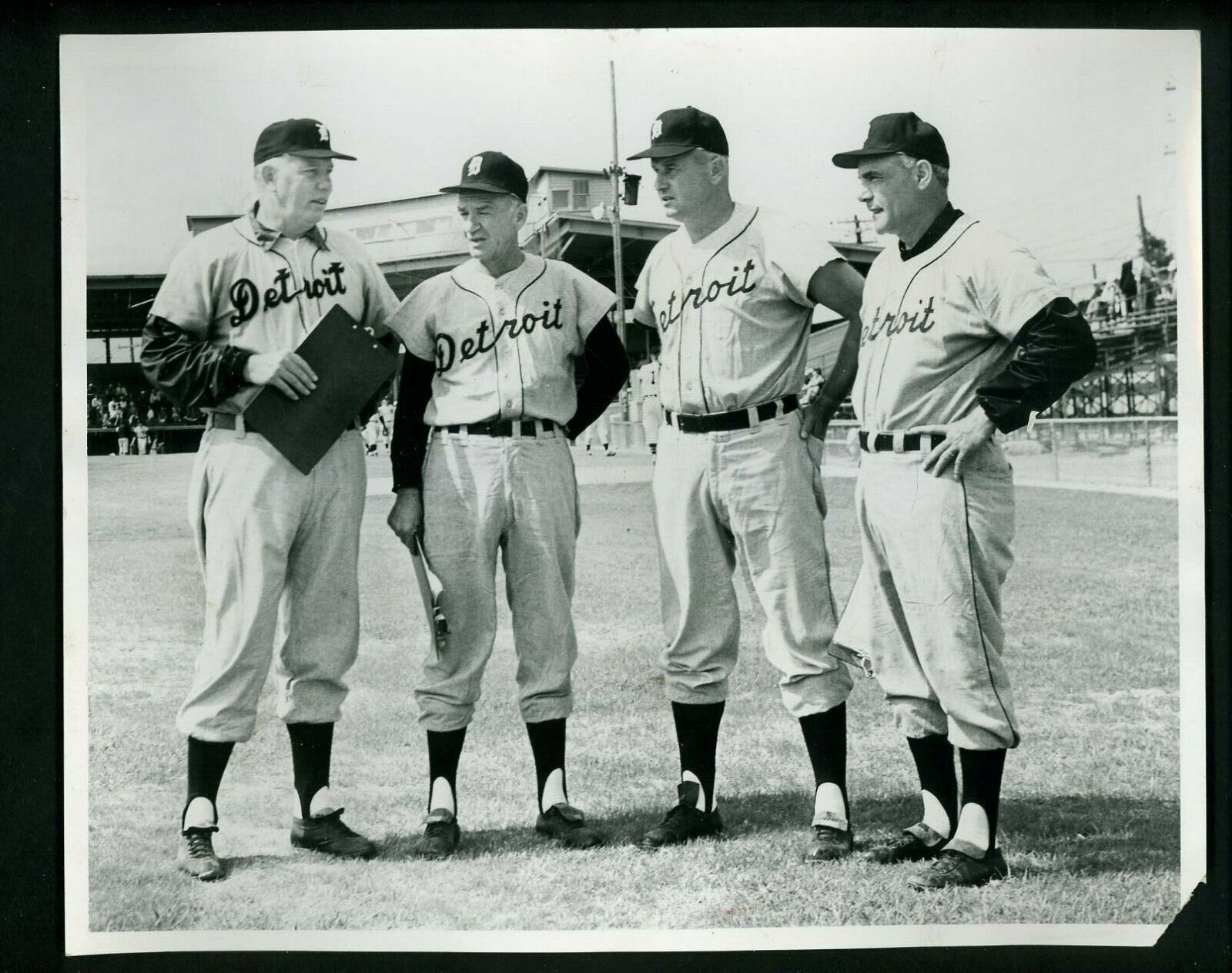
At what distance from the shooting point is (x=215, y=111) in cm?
330

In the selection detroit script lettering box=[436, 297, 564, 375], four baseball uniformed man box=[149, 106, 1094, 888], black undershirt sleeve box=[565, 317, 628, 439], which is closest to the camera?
four baseball uniformed man box=[149, 106, 1094, 888]

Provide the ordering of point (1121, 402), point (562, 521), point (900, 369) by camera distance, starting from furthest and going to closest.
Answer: point (1121, 402) < point (562, 521) < point (900, 369)

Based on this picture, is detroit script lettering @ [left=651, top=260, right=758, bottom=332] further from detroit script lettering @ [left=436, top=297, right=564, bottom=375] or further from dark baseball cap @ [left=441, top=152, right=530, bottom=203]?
dark baseball cap @ [left=441, top=152, right=530, bottom=203]

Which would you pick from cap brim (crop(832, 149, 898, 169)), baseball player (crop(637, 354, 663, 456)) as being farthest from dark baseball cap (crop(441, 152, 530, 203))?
cap brim (crop(832, 149, 898, 169))

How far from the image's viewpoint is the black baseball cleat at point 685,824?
3176 mm

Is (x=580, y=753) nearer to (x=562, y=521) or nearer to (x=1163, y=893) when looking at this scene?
(x=562, y=521)

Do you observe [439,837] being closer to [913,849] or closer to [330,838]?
[330,838]

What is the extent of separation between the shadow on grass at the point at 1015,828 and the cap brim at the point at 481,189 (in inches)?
78.6

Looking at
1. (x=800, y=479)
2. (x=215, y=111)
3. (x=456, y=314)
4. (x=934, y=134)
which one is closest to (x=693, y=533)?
(x=800, y=479)

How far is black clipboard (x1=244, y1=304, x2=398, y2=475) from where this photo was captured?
3.08 m

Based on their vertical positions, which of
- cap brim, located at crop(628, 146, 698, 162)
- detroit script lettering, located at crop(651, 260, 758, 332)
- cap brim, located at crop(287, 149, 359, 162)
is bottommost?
detroit script lettering, located at crop(651, 260, 758, 332)

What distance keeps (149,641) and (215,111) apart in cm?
172

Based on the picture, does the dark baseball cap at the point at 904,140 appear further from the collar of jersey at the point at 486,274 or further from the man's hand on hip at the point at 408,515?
the man's hand on hip at the point at 408,515

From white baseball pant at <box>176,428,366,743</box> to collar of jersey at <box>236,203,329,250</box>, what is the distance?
59cm
